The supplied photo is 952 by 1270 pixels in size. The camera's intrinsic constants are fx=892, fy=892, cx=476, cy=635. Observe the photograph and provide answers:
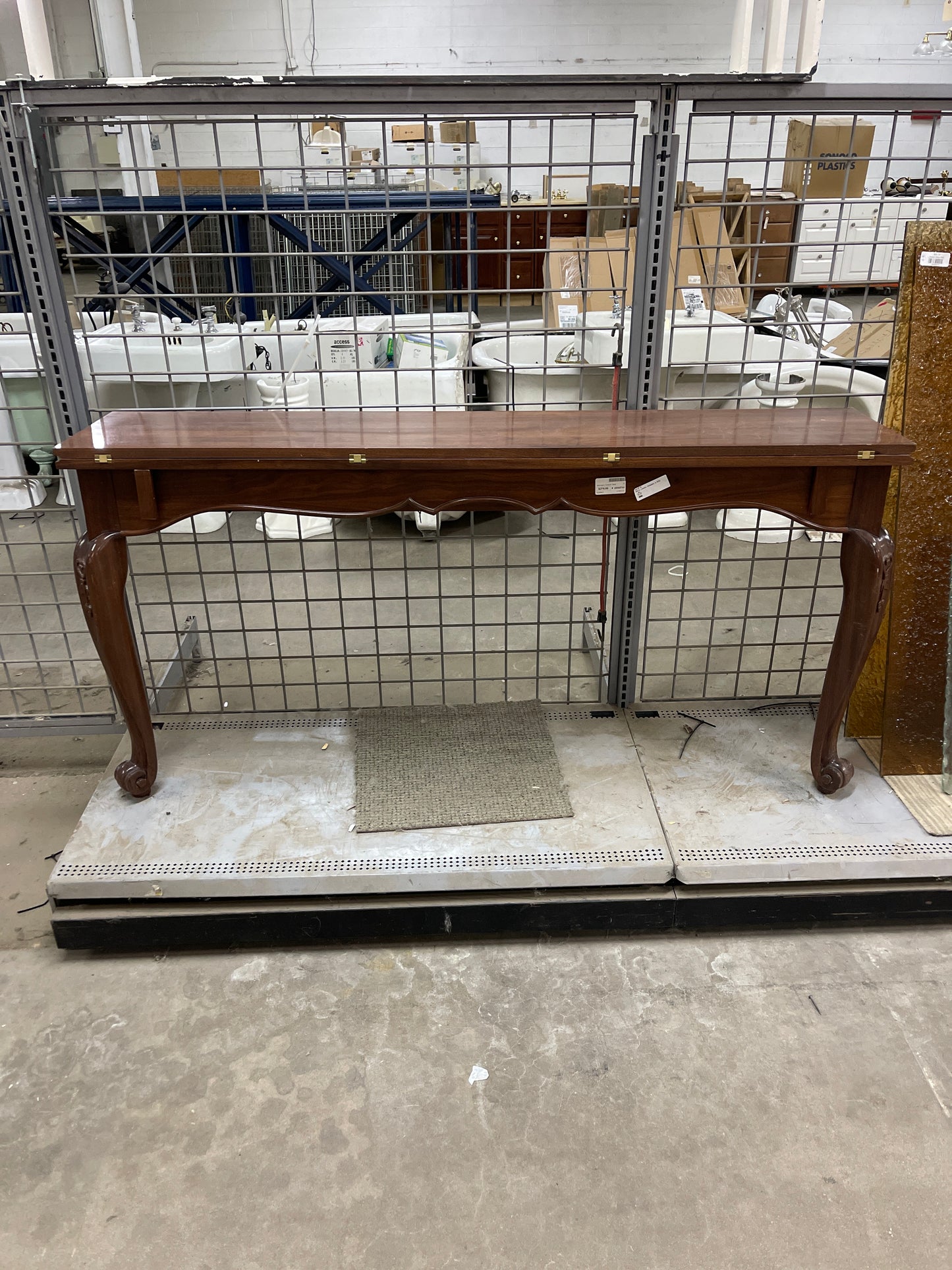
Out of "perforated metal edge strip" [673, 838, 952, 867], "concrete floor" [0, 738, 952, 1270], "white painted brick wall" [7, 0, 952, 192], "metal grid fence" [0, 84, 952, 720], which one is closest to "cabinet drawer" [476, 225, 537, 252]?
"white painted brick wall" [7, 0, 952, 192]

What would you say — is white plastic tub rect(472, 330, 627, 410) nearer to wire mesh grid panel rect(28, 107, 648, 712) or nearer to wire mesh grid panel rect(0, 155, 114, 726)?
wire mesh grid panel rect(28, 107, 648, 712)

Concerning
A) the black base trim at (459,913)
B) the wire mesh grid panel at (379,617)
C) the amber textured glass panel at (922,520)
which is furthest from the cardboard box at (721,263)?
the black base trim at (459,913)

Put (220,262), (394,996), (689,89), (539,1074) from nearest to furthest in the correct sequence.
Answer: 1. (539,1074)
2. (394,996)
3. (689,89)
4. (220,262)

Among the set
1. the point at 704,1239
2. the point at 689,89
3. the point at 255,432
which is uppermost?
the point at 689,89

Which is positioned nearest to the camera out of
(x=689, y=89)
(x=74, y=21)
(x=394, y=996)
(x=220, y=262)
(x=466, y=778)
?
(x=394, y=996)

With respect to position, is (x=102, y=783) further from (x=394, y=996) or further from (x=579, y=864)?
(x=579, y=864)

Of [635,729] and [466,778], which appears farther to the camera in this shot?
[635,729]

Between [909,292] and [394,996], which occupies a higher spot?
[909,292]

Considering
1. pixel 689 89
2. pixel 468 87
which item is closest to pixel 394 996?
pixel 468 87

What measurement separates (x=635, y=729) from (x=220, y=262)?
21.1 feet

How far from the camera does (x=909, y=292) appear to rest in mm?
2098

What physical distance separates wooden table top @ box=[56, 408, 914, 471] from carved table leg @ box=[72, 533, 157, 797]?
0.21 meters

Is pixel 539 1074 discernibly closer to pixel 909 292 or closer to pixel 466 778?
pixel 466 778

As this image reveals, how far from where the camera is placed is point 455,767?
7.34 ft
